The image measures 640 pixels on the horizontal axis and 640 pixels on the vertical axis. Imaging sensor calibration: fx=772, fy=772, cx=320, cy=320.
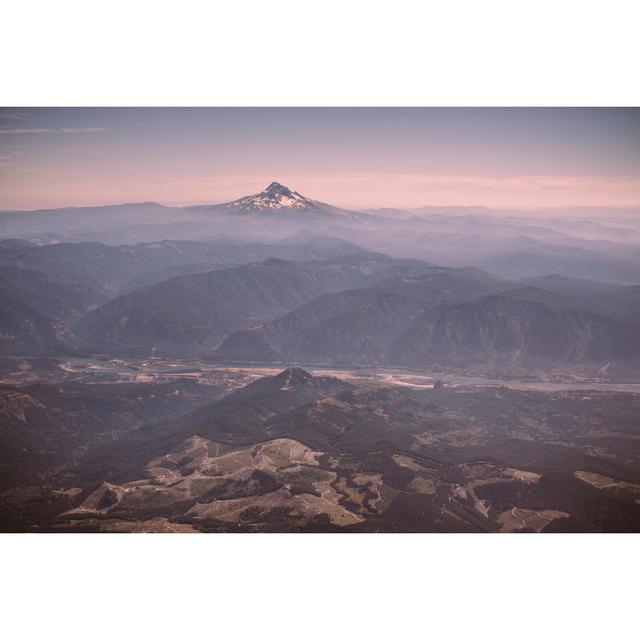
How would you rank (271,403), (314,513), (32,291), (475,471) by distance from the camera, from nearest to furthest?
(314,513), (475,471), (271,403), (32,291)

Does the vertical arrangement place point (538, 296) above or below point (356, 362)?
above

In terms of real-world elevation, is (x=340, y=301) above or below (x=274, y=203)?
below

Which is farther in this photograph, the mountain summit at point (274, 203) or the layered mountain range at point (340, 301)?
the mountain summit at point (274, 203)

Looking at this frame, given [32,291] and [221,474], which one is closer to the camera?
[221,474]

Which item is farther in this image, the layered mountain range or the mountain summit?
the mountain summit

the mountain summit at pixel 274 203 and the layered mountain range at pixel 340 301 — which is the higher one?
the mountain summit at pixel 274 203

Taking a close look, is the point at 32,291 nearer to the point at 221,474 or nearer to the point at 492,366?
the point at 492,366

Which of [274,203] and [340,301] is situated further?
[274,203]

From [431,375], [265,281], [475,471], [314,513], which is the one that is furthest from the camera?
[265,281]

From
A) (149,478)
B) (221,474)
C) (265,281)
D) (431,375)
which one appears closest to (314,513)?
(221,474)

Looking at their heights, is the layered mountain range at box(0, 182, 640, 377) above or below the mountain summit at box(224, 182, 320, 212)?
below
